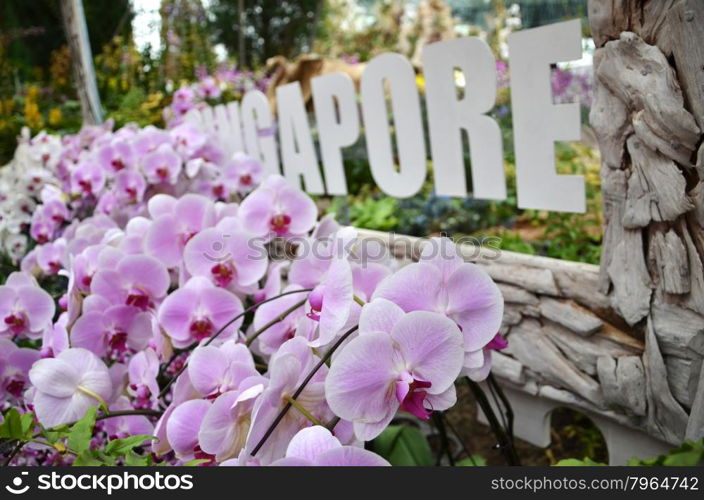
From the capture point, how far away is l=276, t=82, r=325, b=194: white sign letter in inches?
62.5

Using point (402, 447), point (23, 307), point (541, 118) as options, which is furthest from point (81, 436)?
point (541, 118)

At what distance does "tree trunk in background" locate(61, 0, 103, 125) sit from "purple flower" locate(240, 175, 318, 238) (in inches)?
123

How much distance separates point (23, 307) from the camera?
0.71m

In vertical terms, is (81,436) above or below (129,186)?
below

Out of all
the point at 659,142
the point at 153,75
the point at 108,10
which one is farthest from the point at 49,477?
the point at 108,10

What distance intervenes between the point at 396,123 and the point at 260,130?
0.71m

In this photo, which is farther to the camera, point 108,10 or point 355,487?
point 108,10

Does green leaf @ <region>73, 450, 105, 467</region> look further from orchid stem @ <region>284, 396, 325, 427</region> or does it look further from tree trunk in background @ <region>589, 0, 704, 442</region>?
tree trunk in background @ <region>589, 0, 704, 442</region>

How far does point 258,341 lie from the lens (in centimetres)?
64

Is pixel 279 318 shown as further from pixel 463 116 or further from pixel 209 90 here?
pixel 209 90

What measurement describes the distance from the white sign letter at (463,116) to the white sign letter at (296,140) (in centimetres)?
48

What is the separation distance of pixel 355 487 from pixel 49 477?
0.75 ft

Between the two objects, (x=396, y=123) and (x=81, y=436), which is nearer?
(x=81, y=436)

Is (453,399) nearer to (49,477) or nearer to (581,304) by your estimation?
(49,477)
